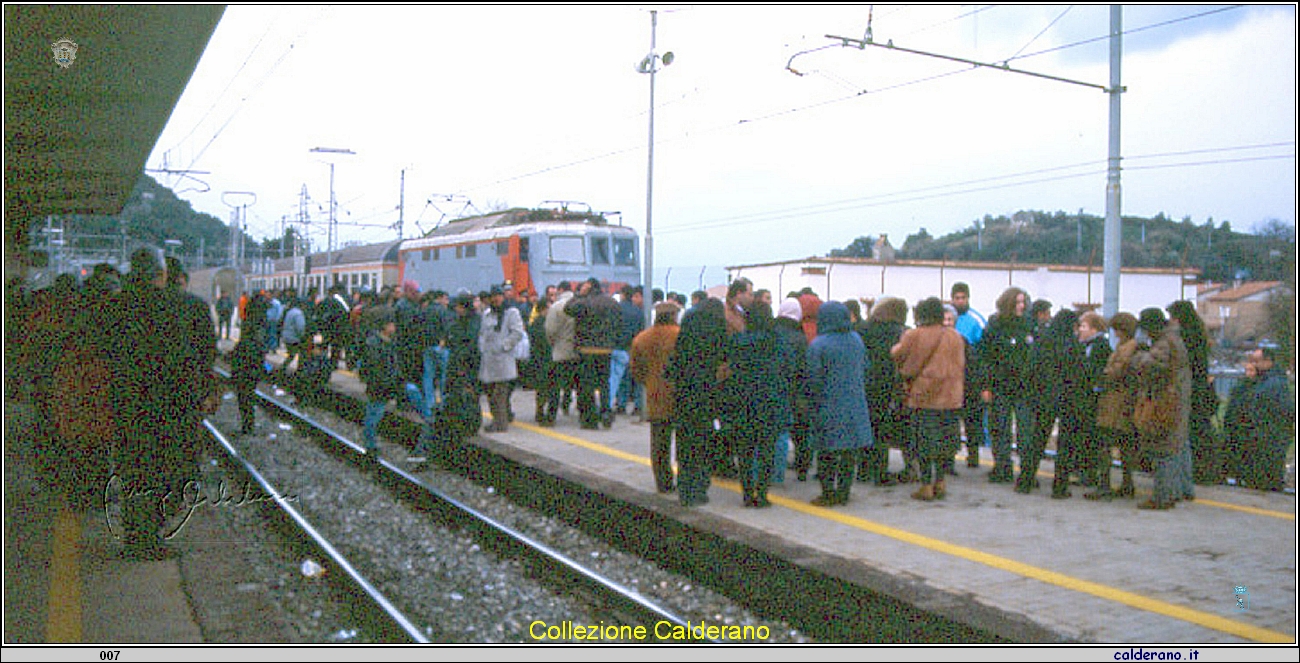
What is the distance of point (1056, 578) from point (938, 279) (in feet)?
76.8

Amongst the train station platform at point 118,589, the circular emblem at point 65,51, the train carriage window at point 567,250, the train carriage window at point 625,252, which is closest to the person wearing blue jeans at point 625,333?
the train station platform at point 118,589

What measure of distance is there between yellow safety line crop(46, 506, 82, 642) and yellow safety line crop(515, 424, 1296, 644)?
189 inches

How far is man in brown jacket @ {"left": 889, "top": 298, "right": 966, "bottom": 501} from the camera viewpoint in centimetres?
823

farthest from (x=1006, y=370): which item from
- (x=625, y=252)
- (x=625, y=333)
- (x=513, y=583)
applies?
(x=625, y=252)

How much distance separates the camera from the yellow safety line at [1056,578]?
16.7 ft

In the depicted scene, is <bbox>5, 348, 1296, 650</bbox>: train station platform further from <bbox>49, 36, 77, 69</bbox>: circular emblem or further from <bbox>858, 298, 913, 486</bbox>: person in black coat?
<bbox>49, 36, 77, 69</bbox>: circular emblem

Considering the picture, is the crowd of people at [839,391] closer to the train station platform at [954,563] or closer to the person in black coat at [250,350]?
the train station platform at [954,563]

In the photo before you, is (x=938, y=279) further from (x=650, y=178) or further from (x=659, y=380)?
(x=659, y=380)

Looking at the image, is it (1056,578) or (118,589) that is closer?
(118,589)

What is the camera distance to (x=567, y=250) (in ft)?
89.9

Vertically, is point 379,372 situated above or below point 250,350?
below

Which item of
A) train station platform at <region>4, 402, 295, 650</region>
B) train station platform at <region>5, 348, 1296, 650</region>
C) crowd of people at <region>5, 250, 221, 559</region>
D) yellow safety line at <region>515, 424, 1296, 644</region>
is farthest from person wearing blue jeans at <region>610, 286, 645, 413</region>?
crowd of people at <region>5, 250, 221, 559</region>

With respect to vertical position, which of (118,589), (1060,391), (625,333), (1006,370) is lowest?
(118,589)

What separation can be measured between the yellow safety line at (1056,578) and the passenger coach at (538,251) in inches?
747
